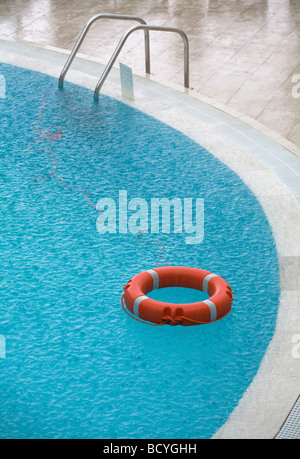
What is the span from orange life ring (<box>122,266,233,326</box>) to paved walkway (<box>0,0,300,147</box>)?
2339 mm

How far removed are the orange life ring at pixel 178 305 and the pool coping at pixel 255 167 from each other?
38cm

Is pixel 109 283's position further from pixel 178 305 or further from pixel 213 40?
pixel 213 40

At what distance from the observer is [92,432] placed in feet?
11.3

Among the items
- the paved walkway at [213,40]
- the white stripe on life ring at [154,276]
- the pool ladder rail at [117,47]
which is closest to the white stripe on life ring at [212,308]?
the white stripe on life ring at [154,276]

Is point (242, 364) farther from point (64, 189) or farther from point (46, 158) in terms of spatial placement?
point (46, 158)

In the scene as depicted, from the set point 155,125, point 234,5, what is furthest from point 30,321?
point 234,5

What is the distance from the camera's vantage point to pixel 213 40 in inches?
346

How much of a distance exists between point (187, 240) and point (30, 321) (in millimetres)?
1365

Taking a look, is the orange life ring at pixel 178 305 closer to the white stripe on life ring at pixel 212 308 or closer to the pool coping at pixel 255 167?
the white stripe on life ring at pixel 212 308

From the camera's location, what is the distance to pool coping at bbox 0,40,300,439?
3.54m

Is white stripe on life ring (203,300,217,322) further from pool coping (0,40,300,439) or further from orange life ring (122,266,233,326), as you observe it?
pool coping (0,40,300,439)

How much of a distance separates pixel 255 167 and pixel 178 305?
219 cm

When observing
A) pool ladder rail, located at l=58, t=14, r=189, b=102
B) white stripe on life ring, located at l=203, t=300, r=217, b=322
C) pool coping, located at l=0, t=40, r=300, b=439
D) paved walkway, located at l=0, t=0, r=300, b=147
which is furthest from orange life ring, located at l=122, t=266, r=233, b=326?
pool ladder rail, located at l=58, t=14, r=189, b=102

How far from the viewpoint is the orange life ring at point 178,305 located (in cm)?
410
